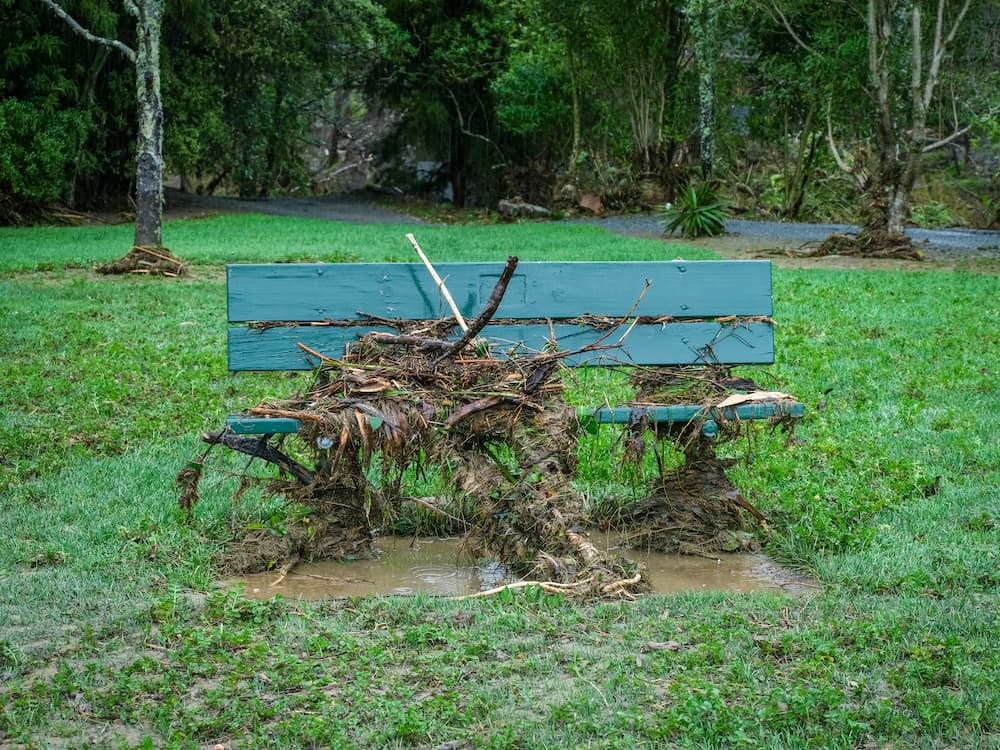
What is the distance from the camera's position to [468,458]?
4059 millimetres

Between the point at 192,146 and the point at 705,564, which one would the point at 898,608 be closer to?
the point at 705,564

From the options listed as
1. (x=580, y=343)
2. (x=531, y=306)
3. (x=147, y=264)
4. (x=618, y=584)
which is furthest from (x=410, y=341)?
(x=147, y=264)

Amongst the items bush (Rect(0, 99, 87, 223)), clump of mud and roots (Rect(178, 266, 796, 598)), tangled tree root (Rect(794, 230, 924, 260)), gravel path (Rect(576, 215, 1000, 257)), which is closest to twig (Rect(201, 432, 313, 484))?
clump of mud and roots (Rect(178, 266, 796, 598))

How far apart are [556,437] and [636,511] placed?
3.00ft

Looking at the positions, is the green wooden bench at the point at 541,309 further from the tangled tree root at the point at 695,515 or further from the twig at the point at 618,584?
the twig at the point at 618,584

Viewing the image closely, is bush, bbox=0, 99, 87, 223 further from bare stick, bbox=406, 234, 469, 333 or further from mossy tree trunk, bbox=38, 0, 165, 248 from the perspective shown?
bare stick, bbox=406, 234, 469, 333

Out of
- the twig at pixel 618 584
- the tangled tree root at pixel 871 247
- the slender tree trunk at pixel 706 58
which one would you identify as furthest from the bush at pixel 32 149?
the twig at pixel 618 584

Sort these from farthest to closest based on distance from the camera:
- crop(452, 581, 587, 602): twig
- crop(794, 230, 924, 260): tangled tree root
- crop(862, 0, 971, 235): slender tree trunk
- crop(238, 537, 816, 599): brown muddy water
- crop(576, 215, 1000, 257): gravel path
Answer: crop(576, 215, 1000, 257): gravel path
crop(794, 230, 924, 260): tangled tree root
crop(862, 0, 971, 235): slender tree trunk
crop(238, 537, 816, 599): brown muddy water
crop(452, 581, 587, 602): twig

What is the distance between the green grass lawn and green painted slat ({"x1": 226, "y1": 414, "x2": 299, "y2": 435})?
50 centimetres

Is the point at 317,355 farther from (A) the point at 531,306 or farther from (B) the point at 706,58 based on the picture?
(B) the point at 706,58

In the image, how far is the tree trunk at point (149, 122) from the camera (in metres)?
13.6

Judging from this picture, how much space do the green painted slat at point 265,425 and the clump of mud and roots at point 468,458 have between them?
0.06 m

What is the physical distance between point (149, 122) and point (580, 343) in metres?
10.5

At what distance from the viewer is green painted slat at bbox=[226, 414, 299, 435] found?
410cm
